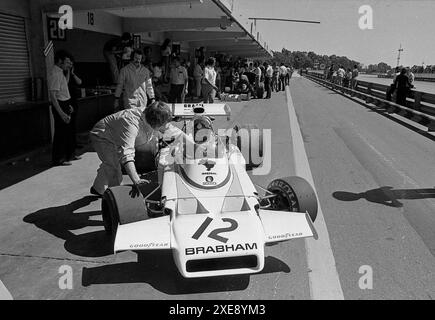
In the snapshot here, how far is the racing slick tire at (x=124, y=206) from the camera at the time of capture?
3.94 meters

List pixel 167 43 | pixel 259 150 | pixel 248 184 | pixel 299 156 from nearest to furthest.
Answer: pixel 248 184, pixel 259 150, pixel 299 156, pixel 167 43

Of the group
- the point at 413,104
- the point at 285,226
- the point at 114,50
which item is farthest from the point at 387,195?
the point at 413,104

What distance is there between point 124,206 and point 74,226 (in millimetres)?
1309

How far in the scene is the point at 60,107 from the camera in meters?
7.47

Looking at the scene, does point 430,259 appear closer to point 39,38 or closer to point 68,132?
point 68,132

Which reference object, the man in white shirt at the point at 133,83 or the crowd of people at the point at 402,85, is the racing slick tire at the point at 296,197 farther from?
the crowd of people at the point at 402,85

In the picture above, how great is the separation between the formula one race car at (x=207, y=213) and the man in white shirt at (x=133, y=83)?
3481 millimetres

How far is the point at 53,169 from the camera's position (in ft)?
24.6

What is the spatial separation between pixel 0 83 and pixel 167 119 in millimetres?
5131

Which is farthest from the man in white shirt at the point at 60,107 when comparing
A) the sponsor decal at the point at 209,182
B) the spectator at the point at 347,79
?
the spectator at the point at 347,79

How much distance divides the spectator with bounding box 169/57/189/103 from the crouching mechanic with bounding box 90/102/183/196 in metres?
9.39

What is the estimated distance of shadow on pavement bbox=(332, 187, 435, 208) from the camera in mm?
5891
